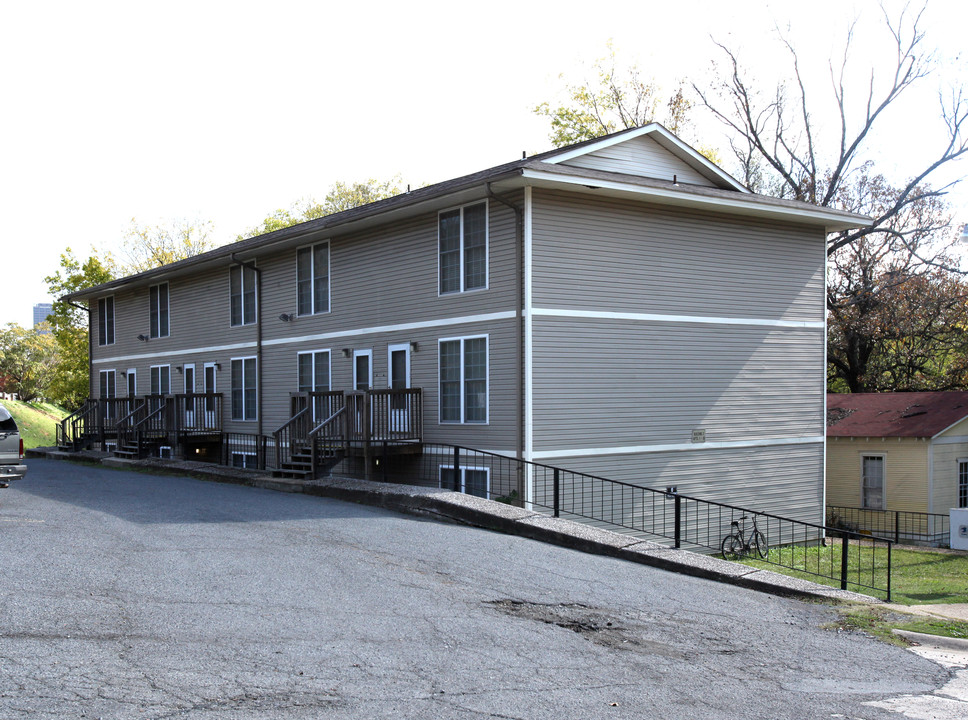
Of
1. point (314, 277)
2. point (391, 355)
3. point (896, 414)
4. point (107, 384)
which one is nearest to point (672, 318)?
point (391, 355)

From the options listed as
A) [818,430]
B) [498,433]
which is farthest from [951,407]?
[498,433]

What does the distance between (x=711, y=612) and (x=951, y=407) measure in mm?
20984

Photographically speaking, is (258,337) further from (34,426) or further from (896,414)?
(34,426)

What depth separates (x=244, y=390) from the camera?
25.0 m

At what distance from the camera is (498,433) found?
56.0 feet

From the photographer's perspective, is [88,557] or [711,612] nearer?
[711,612]

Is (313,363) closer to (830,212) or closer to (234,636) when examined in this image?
(830,212)

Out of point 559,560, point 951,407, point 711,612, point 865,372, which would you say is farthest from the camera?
point 865,372

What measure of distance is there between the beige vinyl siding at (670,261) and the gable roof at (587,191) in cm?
36

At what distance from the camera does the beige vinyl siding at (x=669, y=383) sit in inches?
671

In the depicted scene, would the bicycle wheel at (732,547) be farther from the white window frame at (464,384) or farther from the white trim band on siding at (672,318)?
the white window frame at (464,384)

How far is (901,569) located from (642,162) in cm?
997

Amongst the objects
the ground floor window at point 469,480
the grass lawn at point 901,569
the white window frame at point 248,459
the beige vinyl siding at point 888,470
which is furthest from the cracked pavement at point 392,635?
the beige vinyl siding at point 888,470

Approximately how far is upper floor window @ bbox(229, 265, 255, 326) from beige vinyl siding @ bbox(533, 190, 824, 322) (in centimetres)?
1072
